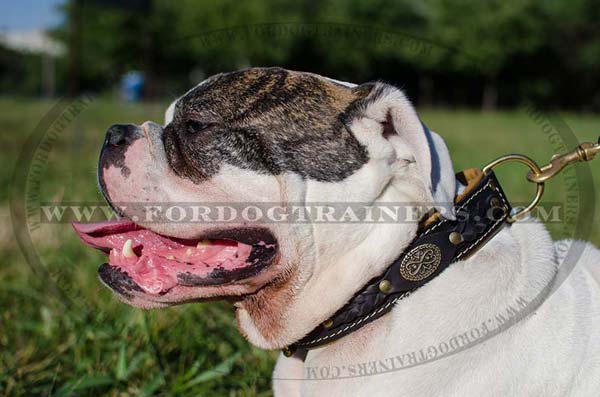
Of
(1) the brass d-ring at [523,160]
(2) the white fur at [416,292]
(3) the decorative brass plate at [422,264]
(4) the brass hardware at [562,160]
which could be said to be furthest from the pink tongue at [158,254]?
(4) the brass hardware at [562,160]

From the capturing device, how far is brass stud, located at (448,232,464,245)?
5.90 ft

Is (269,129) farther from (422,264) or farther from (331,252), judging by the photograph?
(422,264)

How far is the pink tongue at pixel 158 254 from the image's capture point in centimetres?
198

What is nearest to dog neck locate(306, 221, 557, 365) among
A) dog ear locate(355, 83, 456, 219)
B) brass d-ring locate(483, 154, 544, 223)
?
brass d-ring locate(483, 154, 544, 223)

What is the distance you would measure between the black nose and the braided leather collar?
2.94 feet

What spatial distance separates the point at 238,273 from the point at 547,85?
117 ft

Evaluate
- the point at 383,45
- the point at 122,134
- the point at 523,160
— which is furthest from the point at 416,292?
the point at 383,45

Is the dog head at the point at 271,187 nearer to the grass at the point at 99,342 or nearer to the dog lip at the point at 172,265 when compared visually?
the dog lip at the point at 172,265

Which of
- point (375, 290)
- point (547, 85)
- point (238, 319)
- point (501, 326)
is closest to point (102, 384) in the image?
point (238, 319)

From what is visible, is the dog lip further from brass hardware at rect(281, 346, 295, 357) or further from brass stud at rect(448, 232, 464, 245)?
brass stud at rect(448, 232, 464, 245)

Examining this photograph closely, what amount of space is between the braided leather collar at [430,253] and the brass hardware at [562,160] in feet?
0.93

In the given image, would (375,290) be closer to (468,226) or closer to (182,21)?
(468,226)

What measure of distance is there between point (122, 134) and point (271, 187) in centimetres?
57

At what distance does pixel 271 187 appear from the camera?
192 centimetres
